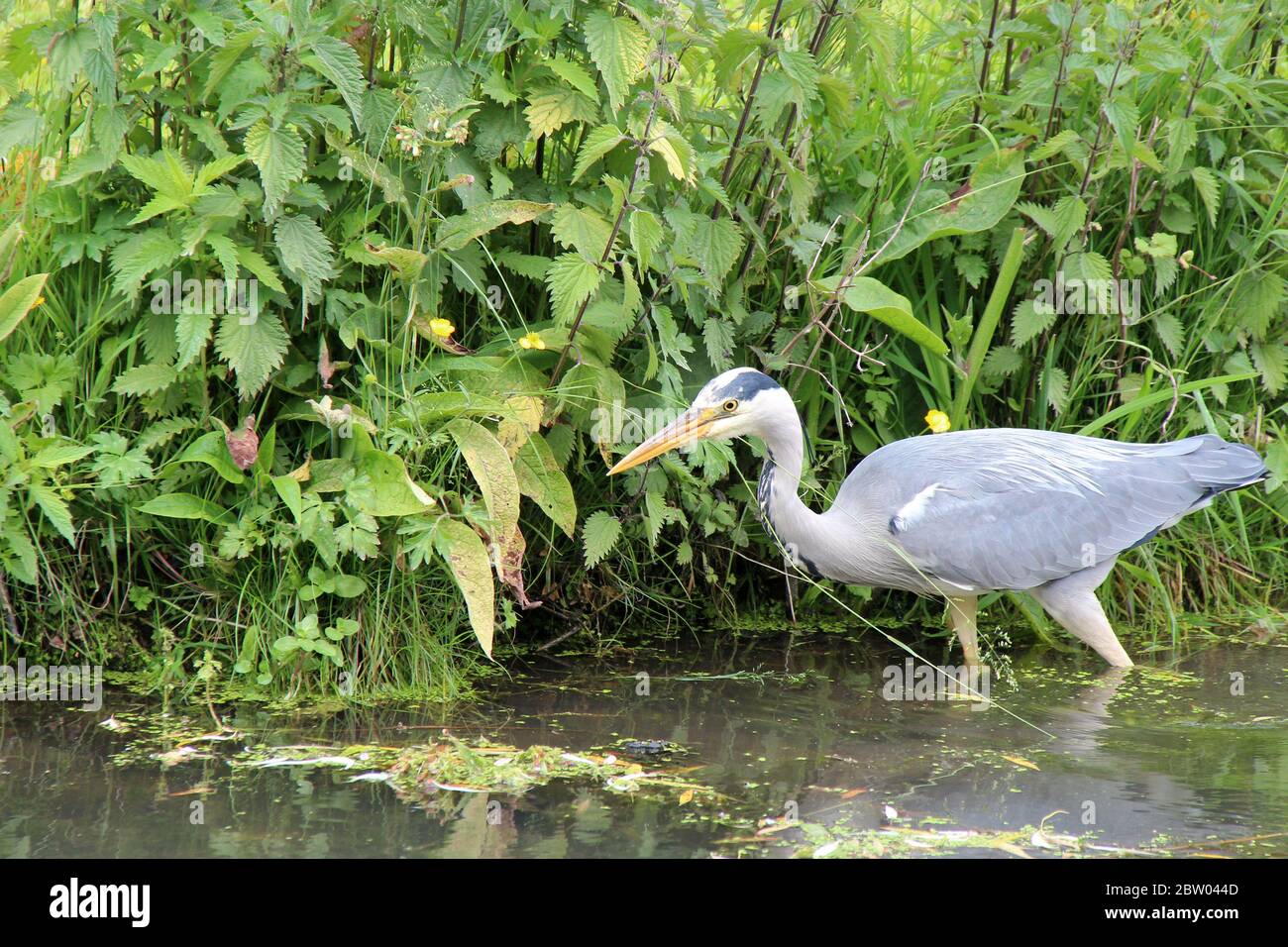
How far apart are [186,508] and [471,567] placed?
95 cm

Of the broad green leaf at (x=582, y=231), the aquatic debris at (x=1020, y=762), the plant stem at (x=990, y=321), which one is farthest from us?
the plant stem at (x=990, y=321)

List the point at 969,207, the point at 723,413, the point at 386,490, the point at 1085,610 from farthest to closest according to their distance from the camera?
the point at 969,207 < the point at 1085,610 < the point at 723,413 < the point at 386,490

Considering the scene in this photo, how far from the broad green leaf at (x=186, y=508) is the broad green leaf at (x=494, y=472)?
2.65 ft

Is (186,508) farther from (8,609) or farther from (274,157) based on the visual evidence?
(274,157)

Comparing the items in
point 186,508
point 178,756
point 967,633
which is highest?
point 186,508

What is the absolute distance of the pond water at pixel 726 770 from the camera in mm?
3389

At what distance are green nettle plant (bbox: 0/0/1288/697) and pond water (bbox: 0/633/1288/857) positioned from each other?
13.5 inches

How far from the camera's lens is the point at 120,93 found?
4105 mm

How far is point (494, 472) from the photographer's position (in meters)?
4.17

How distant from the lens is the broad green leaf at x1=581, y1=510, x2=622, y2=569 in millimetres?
4500

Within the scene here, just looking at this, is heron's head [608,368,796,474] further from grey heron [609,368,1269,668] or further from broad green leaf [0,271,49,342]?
broad green leaf [0,271,49,342]

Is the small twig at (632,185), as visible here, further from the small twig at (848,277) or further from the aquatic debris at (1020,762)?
the aquatic debris at (1020,762)

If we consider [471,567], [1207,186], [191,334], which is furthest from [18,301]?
[1207,186]

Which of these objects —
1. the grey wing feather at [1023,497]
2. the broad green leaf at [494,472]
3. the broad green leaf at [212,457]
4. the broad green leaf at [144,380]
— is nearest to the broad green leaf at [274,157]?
the broad green leaf at [144,380]
